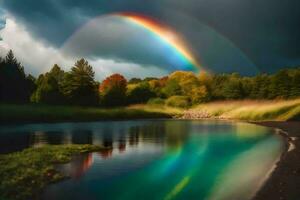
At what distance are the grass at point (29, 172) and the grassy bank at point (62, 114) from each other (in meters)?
63.5

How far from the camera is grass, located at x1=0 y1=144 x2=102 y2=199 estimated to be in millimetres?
26453

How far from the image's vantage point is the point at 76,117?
131m

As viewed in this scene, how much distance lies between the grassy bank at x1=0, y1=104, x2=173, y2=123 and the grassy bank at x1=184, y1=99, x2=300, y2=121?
1937 cm

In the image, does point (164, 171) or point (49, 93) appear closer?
point (164, 171)

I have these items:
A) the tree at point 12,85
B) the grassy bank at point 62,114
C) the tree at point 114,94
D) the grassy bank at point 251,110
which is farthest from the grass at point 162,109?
the tree at point 12,85

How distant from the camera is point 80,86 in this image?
156625 mm

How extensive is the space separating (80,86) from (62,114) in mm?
30508

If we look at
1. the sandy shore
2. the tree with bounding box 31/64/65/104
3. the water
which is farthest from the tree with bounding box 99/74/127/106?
the sandy shore

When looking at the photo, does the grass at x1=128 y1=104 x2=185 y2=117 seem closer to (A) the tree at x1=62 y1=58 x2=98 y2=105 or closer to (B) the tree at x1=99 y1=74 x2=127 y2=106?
(B) the tree at x1=99 y1=74 x2=127 y2=106

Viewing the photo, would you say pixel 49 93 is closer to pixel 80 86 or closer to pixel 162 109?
pixel 80 86

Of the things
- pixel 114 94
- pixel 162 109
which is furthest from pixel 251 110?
pixel 114 94

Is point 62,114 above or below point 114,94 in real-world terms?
below

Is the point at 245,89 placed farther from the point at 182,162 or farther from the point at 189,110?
the point at 182,162

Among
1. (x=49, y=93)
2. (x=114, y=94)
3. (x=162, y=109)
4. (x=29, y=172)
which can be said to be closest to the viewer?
(x=29, y=172)
